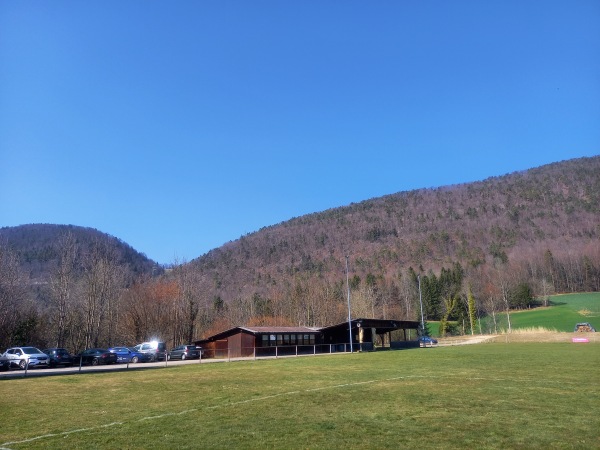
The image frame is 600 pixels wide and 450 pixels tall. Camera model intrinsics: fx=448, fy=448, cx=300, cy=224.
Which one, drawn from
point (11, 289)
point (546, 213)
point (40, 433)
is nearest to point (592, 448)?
point (40, 433)

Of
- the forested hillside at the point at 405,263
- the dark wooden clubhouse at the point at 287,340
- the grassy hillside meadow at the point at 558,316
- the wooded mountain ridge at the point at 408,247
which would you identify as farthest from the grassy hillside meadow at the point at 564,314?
the dark wooden clubhouse at the point at 287,340

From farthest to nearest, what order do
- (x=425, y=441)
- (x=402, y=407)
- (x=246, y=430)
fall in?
1. (x=402, y=407)
2. (x=246, y=430)
3. (x=425, y=441)

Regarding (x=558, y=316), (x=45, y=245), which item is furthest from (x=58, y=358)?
(x=45, y=245)

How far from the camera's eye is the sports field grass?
30.7 ft

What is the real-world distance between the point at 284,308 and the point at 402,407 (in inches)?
3467

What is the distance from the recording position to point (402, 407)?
42.7 ft

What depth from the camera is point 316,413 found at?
489 inches

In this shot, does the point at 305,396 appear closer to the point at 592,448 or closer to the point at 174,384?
the point at 174,384

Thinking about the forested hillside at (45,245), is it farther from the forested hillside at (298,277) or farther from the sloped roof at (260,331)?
the sloped roof at (260,331)

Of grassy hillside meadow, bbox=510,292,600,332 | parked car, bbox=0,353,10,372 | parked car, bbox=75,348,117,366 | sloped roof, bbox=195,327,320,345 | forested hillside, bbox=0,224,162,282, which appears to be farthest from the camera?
forested hillside, bbox=0,224,162,282

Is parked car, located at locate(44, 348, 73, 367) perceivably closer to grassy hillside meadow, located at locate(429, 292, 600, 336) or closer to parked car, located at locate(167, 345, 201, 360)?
parked car, located at locate(167, 345, 201, 360)

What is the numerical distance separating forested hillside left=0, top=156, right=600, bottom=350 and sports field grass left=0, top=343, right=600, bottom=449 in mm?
36463

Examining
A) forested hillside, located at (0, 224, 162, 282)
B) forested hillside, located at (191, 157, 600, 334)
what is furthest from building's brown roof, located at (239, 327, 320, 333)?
forested hillside, located at (0, 224, 162, 282)

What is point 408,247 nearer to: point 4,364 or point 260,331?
point 260,331
